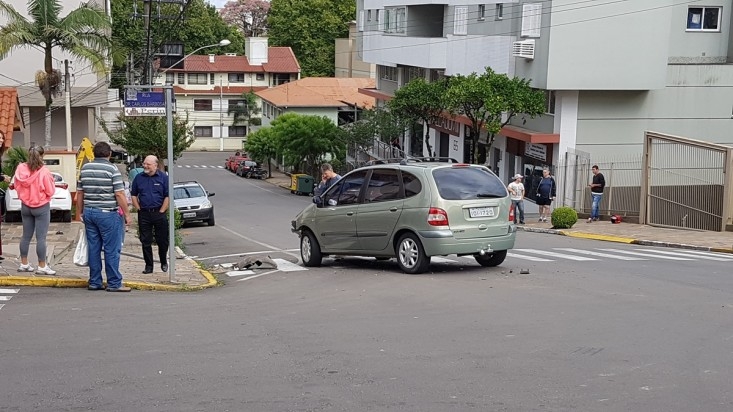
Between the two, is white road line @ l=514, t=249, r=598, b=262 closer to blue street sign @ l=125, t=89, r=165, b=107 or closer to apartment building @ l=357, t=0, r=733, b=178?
blue street sign @ l=125, t=89, r=165, b=107

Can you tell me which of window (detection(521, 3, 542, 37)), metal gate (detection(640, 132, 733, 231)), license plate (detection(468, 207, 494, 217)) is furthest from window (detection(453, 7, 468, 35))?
license plate (detection(468, 207, 494, 217))

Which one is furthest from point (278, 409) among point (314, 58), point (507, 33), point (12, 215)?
point (314, 58)

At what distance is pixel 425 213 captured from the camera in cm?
1361

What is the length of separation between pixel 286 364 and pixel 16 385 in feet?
7.00

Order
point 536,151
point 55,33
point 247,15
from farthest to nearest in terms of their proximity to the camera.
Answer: point 247,15 → point 536,151 → point 55,33

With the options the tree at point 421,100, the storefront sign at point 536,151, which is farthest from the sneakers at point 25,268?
the tree at point 421,100

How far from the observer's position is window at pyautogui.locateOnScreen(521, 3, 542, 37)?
3553 centimetres

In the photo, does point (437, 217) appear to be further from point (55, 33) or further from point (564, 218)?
point (55, 33)

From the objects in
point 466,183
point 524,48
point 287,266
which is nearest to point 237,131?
point 524,48

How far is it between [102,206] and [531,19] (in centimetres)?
2745

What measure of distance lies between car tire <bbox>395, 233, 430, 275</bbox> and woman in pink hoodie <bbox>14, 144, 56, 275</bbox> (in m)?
5.00

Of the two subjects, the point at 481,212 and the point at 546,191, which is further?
the point at 546,191

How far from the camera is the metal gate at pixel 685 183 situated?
24.5m

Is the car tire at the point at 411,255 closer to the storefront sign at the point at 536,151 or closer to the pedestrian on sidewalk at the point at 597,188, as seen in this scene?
the pedestrian on sidewalk at the point at 597,188
